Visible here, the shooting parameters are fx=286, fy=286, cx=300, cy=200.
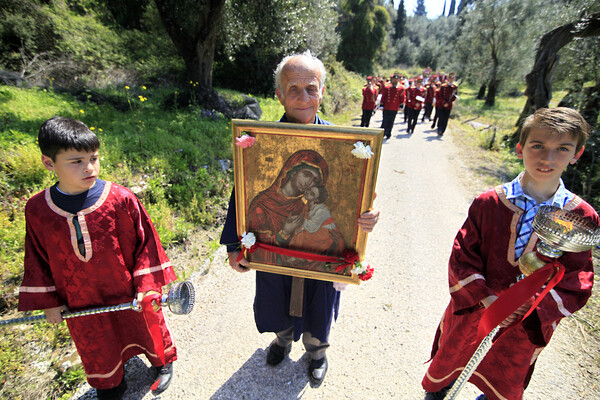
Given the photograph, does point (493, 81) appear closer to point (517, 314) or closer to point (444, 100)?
point (444, 100)

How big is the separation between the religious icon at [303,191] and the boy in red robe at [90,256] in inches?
33.8

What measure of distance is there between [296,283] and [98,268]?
1.41 m

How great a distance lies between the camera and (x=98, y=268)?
1993 millimetres

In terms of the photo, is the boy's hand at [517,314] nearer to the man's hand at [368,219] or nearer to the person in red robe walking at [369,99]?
the man's hand at [368,219]

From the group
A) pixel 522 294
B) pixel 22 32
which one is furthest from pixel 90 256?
pixel 22 32

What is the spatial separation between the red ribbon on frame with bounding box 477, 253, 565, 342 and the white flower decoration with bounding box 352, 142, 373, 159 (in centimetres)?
96

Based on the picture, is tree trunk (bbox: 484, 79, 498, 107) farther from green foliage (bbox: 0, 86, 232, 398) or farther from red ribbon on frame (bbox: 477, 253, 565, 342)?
red ribbon on frame (bbox: 477, 253, 565, 342)

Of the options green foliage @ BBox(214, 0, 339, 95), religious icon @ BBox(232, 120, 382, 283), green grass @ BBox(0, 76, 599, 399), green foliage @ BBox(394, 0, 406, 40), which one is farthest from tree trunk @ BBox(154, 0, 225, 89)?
green foliage @ BBox(394, 0, 406, 40)

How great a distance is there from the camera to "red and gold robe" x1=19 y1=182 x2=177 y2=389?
1894mm

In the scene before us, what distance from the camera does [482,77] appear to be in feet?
73.8

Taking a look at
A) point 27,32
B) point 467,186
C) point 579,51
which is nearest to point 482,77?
point 579,51

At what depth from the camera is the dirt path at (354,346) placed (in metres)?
2.49

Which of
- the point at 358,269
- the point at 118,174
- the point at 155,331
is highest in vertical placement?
the point at 358,269

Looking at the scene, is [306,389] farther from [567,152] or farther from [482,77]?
[482,77]
